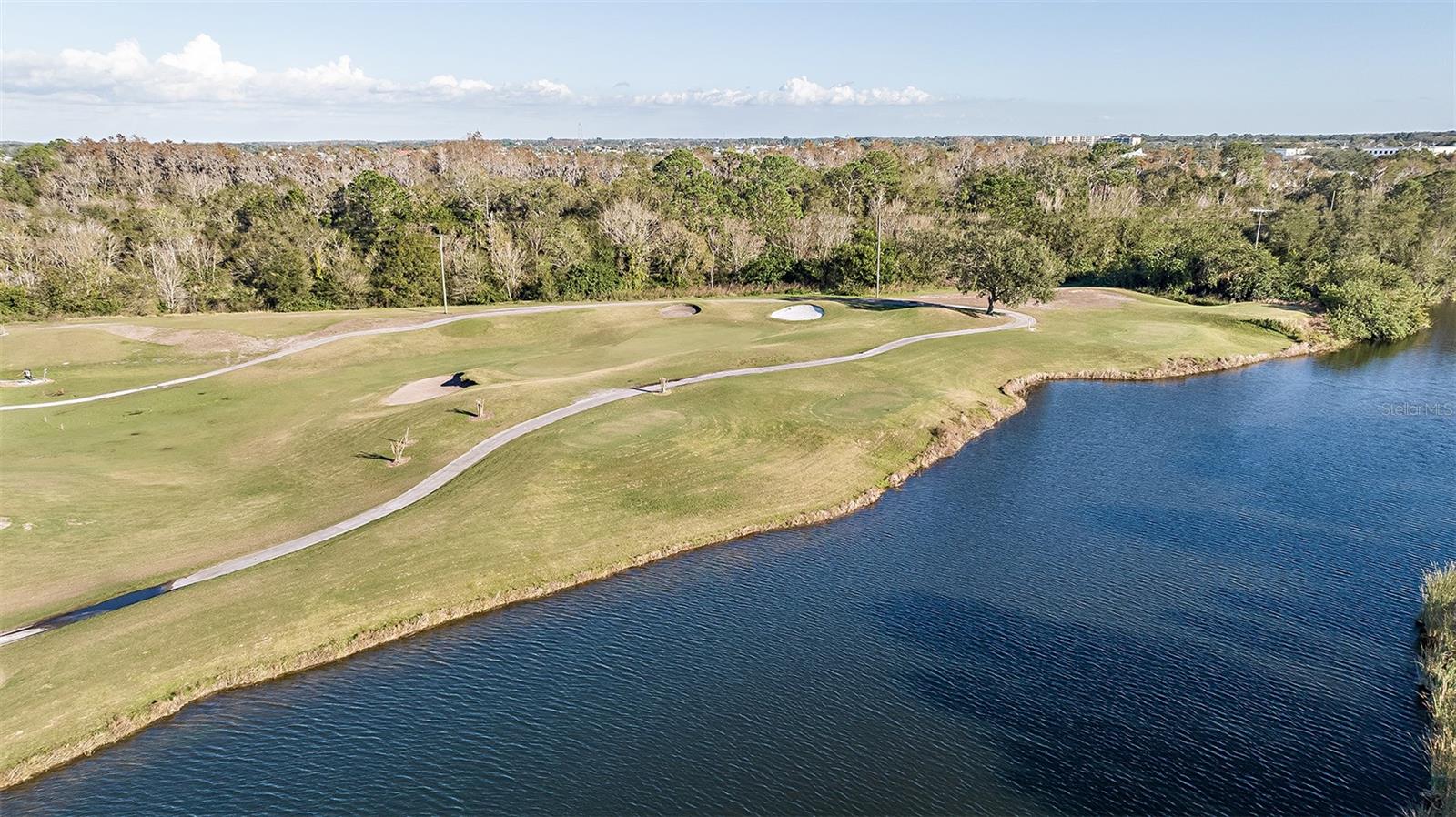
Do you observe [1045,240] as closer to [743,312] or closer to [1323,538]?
[743,312]

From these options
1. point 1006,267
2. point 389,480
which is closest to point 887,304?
point 1006,267

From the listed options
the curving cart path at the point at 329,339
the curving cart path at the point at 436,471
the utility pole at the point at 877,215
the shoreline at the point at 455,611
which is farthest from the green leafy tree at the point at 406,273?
the shoreline at the point at 455,611

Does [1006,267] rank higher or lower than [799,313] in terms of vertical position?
higher

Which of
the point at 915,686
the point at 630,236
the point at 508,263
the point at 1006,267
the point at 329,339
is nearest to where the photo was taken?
the point at 915,686

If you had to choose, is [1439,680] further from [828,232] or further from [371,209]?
[371,209]

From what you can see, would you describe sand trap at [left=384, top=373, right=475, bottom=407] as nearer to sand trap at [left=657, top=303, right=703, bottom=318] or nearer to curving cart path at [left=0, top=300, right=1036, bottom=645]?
curving cart path at [left=0, top=300, right=1036, bottom=645]

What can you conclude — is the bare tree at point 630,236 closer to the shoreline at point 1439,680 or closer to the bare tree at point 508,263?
the bare tree at point 508,263
